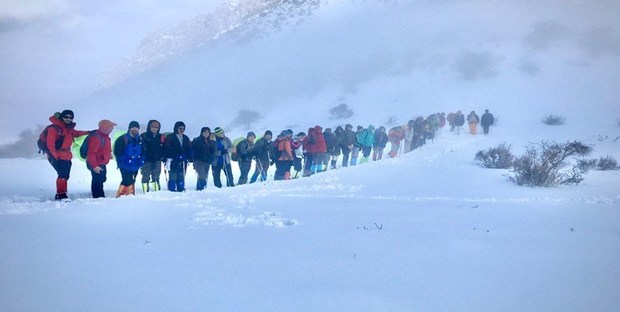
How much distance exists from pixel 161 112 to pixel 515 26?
38.8 m

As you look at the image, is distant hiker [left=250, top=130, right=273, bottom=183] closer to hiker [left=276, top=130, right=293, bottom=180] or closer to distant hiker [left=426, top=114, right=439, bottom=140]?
hiker [left=276, top=130, right=293, bottom=180]

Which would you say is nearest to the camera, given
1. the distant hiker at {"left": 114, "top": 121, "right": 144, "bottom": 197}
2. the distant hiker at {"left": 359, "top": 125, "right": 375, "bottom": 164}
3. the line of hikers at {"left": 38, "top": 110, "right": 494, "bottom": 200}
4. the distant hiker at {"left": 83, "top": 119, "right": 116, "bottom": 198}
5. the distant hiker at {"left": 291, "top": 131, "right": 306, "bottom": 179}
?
the line of hikers at {"left": 38, "top": 110, "right": 494, "bottom": 200}

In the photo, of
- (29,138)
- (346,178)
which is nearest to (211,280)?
(346,178)

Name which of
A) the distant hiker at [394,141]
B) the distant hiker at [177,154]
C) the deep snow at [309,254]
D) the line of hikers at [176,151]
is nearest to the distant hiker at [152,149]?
the line of hikers at [176,151]

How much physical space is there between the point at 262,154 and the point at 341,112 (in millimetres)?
33017

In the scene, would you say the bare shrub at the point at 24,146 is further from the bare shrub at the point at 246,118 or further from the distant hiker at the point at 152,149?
the distant hiker at the point at 152,149

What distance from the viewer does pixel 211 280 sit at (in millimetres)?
3602

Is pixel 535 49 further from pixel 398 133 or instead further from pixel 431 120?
pixel 398 133

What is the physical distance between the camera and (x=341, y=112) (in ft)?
149

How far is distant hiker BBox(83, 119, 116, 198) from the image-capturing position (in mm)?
8109

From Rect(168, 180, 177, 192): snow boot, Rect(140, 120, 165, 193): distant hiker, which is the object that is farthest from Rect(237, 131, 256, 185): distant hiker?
Rect(140, 120, 165, 193): distant hiker

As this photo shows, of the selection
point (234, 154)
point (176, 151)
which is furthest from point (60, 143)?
point (234, 154)

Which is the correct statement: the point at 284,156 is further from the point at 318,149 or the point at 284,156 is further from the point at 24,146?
the point at 24,146

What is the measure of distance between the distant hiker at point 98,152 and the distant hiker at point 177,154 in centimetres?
155
